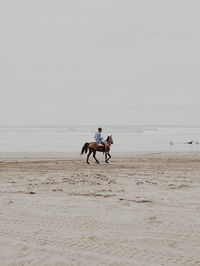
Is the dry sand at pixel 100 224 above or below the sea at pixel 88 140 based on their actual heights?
below

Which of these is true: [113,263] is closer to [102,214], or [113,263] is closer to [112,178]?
[102,214]

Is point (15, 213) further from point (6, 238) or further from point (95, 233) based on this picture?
point (95, 233)

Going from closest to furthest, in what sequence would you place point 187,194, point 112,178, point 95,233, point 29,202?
1. point 95,233
2. point 29,202
3. point 187,194
4. point 112,178

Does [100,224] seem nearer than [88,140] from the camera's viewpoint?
Yes

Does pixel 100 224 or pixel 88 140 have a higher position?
pixel 88 140

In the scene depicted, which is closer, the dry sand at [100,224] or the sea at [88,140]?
the dry sand at [100,224]

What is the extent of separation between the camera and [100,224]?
7242mm

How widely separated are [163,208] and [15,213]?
11.4 ft

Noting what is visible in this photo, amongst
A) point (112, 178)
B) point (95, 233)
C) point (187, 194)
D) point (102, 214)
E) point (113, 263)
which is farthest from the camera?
point (112, 178)

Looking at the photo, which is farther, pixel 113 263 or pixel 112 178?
pixel 112 178

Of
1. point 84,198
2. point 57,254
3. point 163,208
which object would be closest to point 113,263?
point 57,254

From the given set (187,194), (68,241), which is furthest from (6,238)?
(187,194)

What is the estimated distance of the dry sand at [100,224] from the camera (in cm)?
563

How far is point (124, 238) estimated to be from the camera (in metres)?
6.40
